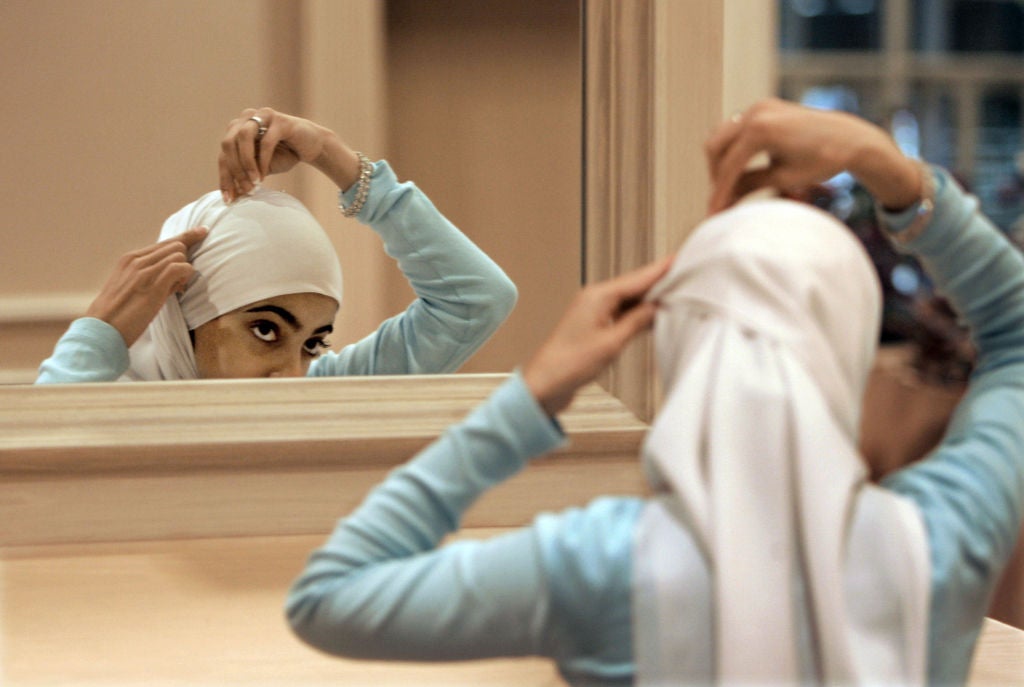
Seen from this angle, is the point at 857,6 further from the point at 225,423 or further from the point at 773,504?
the point at 773,504

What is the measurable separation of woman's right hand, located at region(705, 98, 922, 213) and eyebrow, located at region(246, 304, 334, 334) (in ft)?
1.03

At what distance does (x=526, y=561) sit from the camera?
371 mm

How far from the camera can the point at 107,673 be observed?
1.97 feet

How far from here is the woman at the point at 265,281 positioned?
0.65m

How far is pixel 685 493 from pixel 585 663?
8 cm

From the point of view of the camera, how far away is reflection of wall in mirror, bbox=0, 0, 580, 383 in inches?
25.9

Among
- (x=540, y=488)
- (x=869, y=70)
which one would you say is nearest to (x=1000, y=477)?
(x=540, y=488)

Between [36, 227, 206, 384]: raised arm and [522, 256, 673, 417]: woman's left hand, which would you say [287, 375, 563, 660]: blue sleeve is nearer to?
[522, 256, 673, 417]: woman's left hand

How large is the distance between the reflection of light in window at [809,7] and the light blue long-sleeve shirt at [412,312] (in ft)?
8.19

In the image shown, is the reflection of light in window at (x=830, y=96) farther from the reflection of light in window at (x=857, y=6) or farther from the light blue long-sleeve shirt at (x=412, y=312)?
the light blue long-sleeve shirt at (x=412, y=312)

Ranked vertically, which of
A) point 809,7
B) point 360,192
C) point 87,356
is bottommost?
point 87,356

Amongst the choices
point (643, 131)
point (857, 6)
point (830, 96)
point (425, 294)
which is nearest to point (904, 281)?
point (643, 131)

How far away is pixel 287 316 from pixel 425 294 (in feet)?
0.29

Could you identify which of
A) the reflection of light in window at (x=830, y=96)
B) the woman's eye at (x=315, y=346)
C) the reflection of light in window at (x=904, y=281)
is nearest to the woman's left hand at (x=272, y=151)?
the woman's eye at (x=315, y=346)
